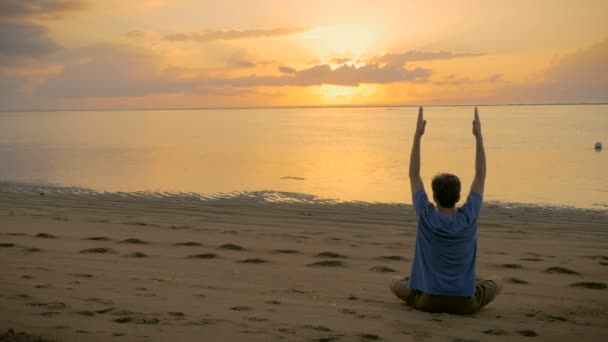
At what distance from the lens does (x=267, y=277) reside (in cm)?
652

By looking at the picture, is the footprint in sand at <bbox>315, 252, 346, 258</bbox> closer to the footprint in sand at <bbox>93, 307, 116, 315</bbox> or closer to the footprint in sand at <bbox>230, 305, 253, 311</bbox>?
the footprint in sand at <bbox>230, 305, 253, 311</bbox>

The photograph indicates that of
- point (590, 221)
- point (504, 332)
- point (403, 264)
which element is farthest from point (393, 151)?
point (504, 332)

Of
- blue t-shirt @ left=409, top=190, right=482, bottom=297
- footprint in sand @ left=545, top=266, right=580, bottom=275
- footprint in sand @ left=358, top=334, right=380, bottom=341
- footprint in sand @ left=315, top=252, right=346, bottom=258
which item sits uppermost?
blue t-shirt @ left=409, top=190, right=482, bottom=297

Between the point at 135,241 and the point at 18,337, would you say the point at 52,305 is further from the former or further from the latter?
the point at 135,241

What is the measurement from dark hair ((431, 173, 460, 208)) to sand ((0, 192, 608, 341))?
1.00 m

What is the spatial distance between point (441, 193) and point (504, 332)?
3.97ft

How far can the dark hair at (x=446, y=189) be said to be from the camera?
4.46 metres

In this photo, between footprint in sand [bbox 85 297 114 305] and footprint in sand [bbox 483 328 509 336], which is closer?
footprint in sand [bbox 483 328 509 336]

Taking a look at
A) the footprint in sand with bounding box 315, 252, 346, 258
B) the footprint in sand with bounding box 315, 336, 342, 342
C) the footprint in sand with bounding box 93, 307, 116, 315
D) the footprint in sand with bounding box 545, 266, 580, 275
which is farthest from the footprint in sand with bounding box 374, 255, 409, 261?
the footprint in sand with bounding box 93, 307, 116, 315

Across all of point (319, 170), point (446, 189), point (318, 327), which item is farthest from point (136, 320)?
point (319, 170)

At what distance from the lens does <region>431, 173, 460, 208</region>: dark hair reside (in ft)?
14.6

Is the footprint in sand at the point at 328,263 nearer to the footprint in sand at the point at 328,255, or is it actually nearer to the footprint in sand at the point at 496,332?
the footprint in sand at the point at 328,255

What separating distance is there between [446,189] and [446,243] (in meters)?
0.47

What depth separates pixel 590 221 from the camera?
12.1 m
